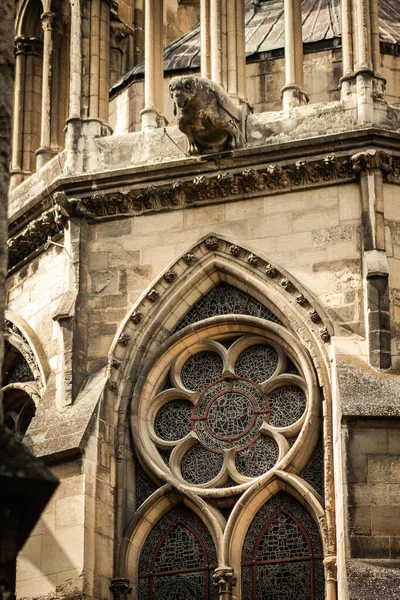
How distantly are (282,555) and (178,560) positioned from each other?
41.2 inches

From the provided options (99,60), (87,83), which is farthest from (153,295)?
(99,60)

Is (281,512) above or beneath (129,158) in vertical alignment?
beneath

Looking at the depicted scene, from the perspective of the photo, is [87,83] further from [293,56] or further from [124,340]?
[124,340]

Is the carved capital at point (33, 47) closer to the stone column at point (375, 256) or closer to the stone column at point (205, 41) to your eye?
the stone column at point (205, 41)

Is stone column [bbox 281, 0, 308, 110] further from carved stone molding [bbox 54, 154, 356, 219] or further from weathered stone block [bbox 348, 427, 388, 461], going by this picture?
weathered stone block [bbox 348, 427, 388, 461]

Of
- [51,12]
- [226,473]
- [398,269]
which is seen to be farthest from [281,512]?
[51,12]

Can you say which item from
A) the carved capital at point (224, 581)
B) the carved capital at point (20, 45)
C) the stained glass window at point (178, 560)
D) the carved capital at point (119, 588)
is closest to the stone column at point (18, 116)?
the carved capital at point (20, 45)

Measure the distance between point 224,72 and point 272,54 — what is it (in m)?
1.42

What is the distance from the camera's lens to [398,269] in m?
16.5

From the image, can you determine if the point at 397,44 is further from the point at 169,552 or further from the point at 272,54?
the point at 169,552

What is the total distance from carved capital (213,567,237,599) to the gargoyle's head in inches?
178

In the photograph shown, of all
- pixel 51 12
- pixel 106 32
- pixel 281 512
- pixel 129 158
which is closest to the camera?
pixel 281 512

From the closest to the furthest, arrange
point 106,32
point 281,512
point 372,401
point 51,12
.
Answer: point 372,401 → point 281,512 → point 106,32 → point 51,12

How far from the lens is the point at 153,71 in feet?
60.2
